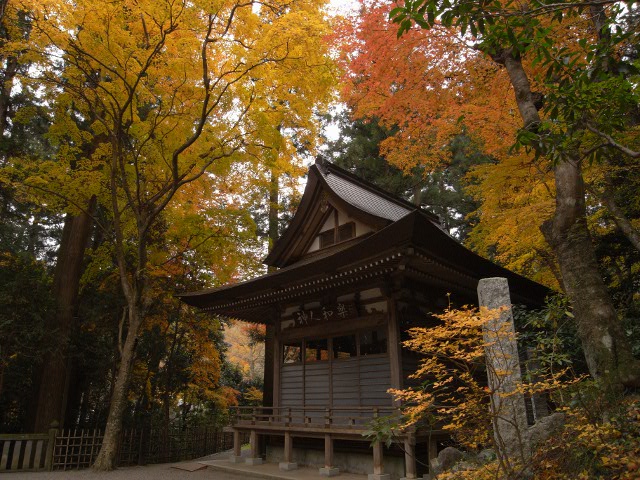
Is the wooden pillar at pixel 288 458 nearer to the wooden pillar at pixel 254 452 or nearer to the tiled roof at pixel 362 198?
the wooden pillar at pixel 254 452

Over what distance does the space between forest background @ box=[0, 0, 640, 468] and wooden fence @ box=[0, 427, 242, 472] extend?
2.85ft

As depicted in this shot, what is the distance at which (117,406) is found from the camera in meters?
9.60

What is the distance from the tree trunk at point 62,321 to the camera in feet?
35.7

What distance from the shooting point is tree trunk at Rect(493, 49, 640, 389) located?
5324 millimetres

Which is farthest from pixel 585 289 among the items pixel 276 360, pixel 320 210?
pixel 276 360

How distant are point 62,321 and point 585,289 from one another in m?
12.2

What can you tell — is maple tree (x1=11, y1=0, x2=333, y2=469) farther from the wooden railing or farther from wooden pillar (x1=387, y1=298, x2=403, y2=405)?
wooden pillar (x1=387, y1=298, x2=403, y2=405)

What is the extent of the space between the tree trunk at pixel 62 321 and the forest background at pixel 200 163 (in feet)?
0.16

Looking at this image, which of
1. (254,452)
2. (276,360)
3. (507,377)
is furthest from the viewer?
(276,360)

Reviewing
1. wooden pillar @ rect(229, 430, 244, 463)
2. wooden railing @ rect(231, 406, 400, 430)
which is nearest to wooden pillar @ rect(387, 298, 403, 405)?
wooden railing @ rect(231, 406, 400, 430)

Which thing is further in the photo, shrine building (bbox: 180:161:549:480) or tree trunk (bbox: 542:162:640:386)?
shrine building (bbox: 180:161:549:480)

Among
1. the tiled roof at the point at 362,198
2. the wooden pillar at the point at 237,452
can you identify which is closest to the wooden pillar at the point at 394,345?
the tiled roof at the point at 362,198

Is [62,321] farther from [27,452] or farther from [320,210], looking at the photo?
[320,210]

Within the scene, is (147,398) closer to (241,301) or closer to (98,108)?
(241,301)
